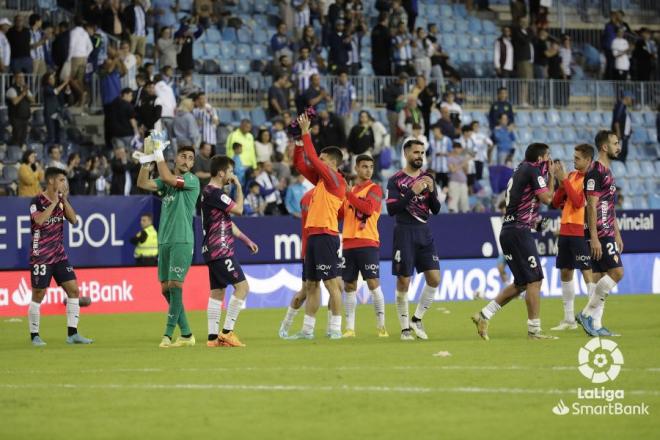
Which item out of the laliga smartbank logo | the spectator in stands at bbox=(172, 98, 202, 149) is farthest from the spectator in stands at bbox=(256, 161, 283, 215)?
the laliga smartbank logo

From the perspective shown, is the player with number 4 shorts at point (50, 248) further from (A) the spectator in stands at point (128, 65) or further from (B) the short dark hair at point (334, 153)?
(A) the spectator in stands at point (128, 65)

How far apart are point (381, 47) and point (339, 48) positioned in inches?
62.9

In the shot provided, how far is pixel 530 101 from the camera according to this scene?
121 ft

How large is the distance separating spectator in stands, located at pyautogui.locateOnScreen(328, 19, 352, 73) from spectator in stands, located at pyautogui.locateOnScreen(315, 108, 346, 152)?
3484 mm

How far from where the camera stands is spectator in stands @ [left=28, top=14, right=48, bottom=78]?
28906mm

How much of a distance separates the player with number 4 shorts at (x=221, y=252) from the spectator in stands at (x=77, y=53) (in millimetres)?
13485

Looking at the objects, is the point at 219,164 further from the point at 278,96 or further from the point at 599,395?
the point at 278,96

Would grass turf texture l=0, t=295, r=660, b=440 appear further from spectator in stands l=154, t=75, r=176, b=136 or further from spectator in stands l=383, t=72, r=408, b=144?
spectator in stands l=383, t=72, r=408, b=144

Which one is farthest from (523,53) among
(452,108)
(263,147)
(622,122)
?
(263,147)

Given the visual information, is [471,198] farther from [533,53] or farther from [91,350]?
[91,350]

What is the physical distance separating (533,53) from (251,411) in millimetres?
27913

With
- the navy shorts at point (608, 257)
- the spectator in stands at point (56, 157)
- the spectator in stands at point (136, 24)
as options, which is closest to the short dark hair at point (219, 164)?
the navy shorts at point (608, 257)

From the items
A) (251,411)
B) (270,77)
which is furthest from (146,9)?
(251,411)

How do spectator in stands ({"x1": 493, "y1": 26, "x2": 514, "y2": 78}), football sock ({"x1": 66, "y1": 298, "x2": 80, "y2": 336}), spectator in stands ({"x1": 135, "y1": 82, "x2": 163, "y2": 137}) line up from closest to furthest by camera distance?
football sock ({"x1": 66, "y1": 298, "x2": 80, "y2": 336})
spectator in stands ({"x1": 135, "y1": 82, "x2": 163, "y2": 137})
spectator in stands ({"x1": 493, "y1": 26, "x2": 514, "y2": 78})
